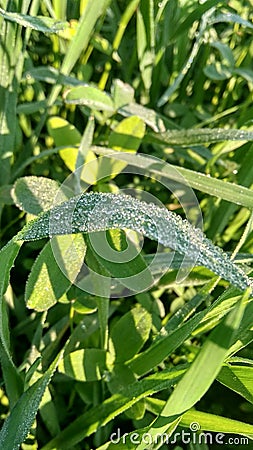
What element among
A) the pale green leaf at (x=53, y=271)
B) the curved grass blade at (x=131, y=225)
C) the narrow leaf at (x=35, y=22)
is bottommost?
the pale green leaf at (x=53, y=271)

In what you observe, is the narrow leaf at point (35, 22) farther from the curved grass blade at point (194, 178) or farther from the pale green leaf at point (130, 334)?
the pale green leaf at point (130, 334)

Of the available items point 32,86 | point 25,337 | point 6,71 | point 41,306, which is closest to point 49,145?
point 32,86

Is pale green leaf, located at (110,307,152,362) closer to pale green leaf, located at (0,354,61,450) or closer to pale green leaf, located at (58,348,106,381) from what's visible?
pale green leaf, located at (58,348,106,381)

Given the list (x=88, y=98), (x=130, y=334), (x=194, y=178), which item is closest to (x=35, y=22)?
(x=88, y=98)

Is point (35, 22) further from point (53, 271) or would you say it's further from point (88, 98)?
point (53, 271)

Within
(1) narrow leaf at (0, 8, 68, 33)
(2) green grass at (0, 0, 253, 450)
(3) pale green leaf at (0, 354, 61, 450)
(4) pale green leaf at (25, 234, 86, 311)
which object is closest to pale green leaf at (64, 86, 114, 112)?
(2) green grass at (0, 0, 253, 450)

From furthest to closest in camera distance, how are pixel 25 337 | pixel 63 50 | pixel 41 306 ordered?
1. pixel 63 50
2. pixel 25 337
3. pixel 41 306

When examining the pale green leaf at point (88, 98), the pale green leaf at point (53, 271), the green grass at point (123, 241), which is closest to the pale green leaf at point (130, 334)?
the green grass at point (123, 241)

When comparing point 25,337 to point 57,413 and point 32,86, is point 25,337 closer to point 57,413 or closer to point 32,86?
point 57,413
